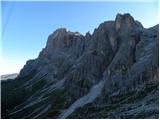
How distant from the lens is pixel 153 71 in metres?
72.4

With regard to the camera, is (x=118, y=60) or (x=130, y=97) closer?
(x=130, y=97)

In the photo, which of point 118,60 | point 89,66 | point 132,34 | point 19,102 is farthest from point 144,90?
point 19,102

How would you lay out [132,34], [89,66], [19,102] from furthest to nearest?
[19,102]
[89,66]
[132,34]

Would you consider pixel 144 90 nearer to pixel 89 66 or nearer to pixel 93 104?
pixel 93 104

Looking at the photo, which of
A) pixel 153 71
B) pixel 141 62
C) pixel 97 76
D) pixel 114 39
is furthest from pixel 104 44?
pixel 153 71

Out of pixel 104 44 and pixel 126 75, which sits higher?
pixel 104 44

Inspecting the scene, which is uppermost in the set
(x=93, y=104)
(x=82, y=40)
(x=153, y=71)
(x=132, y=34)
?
(x=82, y=40)

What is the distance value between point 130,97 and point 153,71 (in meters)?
8.37

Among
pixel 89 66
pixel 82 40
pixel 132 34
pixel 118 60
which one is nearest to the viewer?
pixel 118 60

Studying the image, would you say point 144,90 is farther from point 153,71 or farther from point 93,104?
point 93,104

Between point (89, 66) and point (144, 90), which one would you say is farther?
point (89, 66)

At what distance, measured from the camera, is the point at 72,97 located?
95125 millimetres

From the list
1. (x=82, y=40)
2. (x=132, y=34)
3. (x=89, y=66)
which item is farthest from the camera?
(x=82, y=40)

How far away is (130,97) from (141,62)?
47.0 feet
